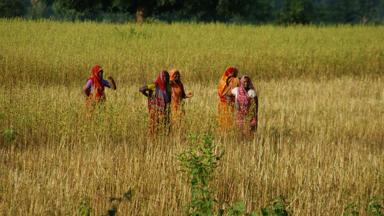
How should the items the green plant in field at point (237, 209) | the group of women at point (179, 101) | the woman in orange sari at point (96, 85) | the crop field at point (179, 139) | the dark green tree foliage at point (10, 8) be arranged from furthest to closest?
the dark green tree foliage at point (10, 8) → the woman in orange sari at point (96, 85) → the group of women at point (179, 101) → the crop field at point (179, 139) → the green plant in field at point (237, 209)

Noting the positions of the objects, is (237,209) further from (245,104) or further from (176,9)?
(176,9)

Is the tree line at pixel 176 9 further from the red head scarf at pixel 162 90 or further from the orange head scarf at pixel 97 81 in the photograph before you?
the red head scarf at pixel 162 90

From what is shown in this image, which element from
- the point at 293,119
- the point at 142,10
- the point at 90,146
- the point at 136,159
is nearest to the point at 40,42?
the point at 293,119

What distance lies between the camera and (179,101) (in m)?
10.9

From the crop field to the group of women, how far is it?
7.8 inches

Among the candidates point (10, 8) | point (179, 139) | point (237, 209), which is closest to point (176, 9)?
point (10, 8)

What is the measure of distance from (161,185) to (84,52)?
14557mm

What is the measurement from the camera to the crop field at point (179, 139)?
6.79m

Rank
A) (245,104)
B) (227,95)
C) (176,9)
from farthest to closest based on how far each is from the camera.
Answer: (176,9) < (227,95) < (245,104)

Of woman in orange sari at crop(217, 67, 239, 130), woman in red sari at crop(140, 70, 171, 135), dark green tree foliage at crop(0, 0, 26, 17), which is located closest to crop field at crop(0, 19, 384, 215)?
woman in red sari at crop(140, 70, 171, 135)

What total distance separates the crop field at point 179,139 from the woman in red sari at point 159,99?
0.16m

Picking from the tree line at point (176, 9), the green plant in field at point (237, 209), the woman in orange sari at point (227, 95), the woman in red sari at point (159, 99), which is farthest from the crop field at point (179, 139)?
the tree line at point (176, 9)

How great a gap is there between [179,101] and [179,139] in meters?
1.69

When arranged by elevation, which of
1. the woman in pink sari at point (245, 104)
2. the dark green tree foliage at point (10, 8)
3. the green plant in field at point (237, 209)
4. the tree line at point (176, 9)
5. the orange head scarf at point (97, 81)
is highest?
the dark green tree foliage at point (10, 8)
